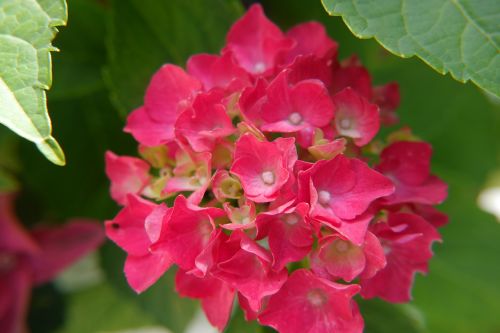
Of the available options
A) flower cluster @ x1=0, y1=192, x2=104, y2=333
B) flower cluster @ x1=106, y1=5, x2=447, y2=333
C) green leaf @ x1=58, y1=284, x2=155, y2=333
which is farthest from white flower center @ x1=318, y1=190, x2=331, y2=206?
green leaf @ x1=58, y1=284, x2=155, y2=333

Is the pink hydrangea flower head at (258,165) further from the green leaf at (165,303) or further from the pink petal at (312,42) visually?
the green leaf at (165,303)

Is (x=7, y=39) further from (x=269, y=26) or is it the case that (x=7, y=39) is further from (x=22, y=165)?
(x=22, y=165)

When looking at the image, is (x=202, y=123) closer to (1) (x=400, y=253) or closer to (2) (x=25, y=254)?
(1) (x=400, y=253)

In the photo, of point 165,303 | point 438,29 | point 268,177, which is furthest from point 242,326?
point 438,29

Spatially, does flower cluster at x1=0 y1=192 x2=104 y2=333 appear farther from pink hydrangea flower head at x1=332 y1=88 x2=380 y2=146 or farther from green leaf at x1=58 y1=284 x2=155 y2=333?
pink hydrangea flower head at x1=332 y1=88 x2=380 y2=146

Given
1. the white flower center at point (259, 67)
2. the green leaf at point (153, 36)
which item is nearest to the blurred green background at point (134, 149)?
the green leaf at point (153, 36)

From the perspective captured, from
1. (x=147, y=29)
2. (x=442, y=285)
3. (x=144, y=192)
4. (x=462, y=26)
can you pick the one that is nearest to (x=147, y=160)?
A: (x=144, y=192)
